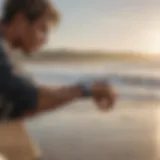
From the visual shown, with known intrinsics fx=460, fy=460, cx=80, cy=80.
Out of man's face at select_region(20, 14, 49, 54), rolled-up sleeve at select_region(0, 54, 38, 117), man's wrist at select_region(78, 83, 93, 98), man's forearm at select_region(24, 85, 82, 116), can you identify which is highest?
man's face at select_region(20, 14, 49, 54)

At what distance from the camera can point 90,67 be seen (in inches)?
46.6

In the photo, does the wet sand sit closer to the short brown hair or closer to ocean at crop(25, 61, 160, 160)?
ocean at crop(25, 61, 160, 160)

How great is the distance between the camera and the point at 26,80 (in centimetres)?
118

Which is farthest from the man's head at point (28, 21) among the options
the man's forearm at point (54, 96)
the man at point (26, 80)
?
the man's forearm at point (54, 96)

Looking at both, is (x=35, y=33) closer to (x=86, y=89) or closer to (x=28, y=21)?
(x=28, y=21)

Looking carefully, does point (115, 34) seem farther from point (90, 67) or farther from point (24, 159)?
point (24, 159)

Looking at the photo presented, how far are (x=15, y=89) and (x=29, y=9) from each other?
208mm

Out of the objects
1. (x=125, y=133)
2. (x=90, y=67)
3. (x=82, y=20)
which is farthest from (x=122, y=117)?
(x=82, y=20)

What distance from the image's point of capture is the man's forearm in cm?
118

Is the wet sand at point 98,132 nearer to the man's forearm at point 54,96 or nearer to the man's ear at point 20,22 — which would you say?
the man's forearm at point 54,96

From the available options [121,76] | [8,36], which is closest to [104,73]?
[121,76]

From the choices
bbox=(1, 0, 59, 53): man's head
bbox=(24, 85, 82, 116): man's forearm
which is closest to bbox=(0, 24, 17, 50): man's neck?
bbox=(1, 0, 59, 53): man's head

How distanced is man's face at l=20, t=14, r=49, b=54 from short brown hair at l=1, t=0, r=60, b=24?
0.05 ft

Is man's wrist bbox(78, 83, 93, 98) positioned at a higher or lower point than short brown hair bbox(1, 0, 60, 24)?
lower
